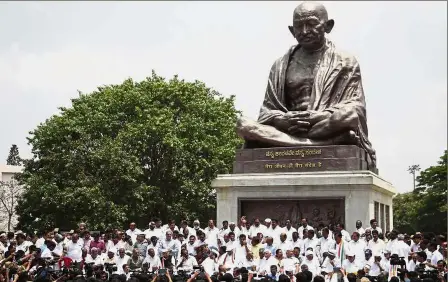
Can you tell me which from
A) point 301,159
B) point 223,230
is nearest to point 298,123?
point 301,159

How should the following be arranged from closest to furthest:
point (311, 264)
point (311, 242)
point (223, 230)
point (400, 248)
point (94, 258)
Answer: point (311, 264) < point (400, 248) < point (311, 242) < point (94, 258) < point (223, 230)

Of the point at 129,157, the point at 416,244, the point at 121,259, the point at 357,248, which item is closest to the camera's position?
the point at 357,248

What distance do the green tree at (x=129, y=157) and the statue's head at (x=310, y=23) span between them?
12.9 metres

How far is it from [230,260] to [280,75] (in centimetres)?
812

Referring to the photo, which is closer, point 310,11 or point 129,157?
point 310,11

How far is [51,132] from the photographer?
34.3 m

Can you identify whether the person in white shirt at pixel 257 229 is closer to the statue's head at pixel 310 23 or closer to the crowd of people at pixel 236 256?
the crowd of people at pixel 236 256

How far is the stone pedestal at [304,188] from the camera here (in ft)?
61.2

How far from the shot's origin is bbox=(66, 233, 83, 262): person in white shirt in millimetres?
17562

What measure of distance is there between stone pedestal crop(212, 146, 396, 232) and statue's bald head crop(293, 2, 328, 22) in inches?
181

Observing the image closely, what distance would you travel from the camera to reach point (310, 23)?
2158cm

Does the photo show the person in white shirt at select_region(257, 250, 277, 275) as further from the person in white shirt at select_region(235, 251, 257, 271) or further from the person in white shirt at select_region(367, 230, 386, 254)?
the person in white shirt at select_region(367, 230, 386, 254)

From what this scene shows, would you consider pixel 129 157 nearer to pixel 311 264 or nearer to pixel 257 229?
pixel 257 229

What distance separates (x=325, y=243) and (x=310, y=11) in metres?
8.59
